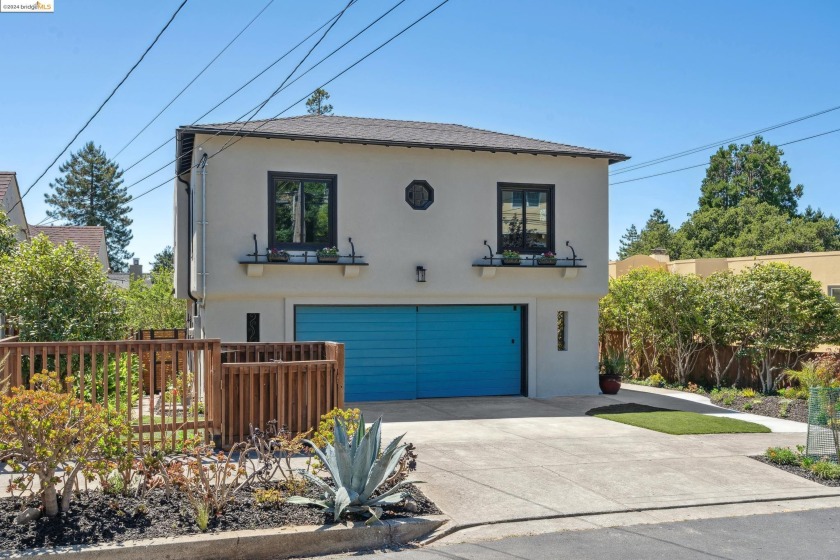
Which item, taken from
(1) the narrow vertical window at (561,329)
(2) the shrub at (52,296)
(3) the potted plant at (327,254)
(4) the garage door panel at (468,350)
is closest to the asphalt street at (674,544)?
(2) the shrub at (52,296)

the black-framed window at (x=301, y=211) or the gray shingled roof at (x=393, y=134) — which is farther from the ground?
the gray shingled roof at (x=393, y=134)

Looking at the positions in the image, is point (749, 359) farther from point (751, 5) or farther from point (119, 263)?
point (119, 263)

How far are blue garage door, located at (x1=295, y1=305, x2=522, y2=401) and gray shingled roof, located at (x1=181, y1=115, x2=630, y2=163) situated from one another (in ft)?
10.4

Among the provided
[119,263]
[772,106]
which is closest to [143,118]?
[772,106]

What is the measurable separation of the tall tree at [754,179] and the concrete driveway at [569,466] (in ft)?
174

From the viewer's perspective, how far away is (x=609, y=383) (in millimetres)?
16781

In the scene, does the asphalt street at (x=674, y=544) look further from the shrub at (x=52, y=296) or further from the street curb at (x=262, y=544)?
the shrub at (x=52, y=296)

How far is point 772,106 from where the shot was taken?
29594 mm

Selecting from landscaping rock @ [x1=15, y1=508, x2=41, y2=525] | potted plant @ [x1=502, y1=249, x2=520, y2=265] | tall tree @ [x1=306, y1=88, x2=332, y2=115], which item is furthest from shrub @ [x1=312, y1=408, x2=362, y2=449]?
tall tree @ [x1=306, y1=88, x2=332, y2=115]

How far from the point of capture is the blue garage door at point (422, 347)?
1502cm

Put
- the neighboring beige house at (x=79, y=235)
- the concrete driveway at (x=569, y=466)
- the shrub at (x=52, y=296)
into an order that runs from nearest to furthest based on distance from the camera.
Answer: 1. the concrete driveway at (x=569, y=466)
2. the shrub at (x=52, y=296)
3. the neighboring beige house at (x=79, y=235)

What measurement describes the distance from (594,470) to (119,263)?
68089 millimetres

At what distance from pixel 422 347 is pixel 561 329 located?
3.33 metres

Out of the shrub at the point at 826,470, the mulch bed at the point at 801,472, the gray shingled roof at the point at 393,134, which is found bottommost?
the mulch bed at the point at 801,472
